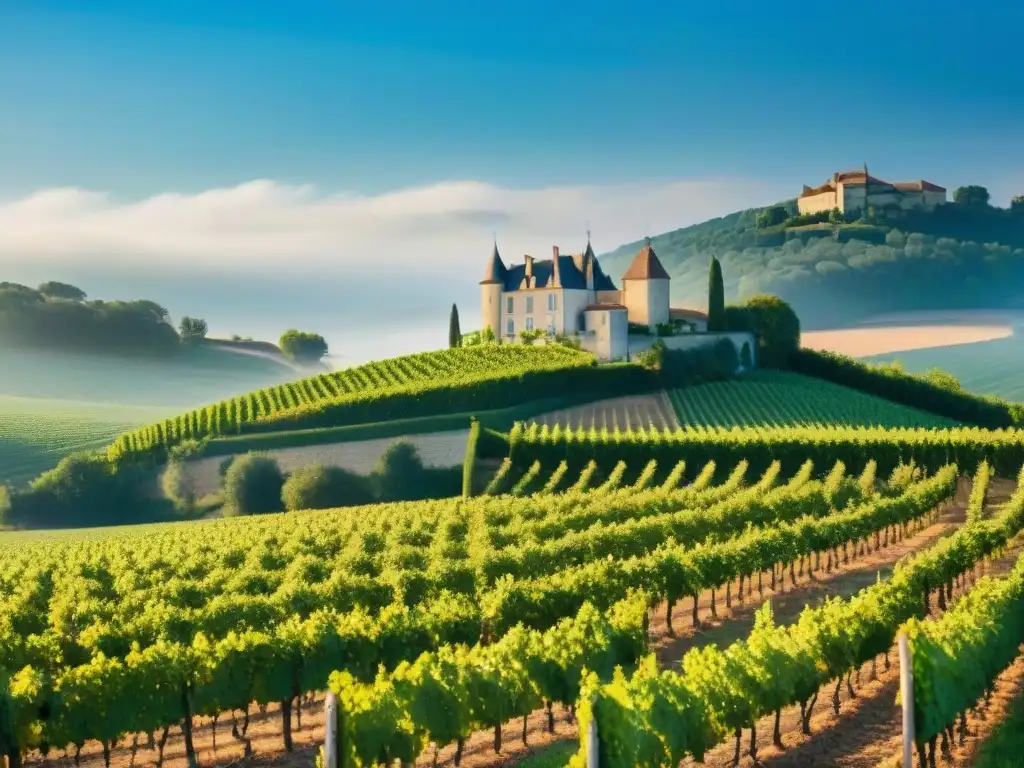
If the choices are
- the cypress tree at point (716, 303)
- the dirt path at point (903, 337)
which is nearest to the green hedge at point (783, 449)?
the cypress tree at point (716, 303)

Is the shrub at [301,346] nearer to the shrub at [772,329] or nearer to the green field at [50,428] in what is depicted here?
the green field at [50,428]

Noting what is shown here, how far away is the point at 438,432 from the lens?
50.3 meters

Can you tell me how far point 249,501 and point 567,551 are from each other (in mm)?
27133

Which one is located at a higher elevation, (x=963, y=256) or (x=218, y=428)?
(x=963, y=256)

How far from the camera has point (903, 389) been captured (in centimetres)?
7044

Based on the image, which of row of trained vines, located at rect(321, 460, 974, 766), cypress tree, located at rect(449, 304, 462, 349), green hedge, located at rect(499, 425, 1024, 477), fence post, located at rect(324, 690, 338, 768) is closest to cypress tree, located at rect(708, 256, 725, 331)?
cypress tree, located at rect(449, 304, 462, 349)

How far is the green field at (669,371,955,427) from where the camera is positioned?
5619cm

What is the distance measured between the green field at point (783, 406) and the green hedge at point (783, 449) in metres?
9.70

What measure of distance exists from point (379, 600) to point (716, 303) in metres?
55.5

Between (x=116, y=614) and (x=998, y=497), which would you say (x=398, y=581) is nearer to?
(x=116, y=614)

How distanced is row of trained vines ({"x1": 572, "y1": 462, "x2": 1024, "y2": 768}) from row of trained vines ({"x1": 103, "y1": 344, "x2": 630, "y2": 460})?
3864cm

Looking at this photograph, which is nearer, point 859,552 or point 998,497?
point 859,552

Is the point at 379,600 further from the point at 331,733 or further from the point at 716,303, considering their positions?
the point at 716,303

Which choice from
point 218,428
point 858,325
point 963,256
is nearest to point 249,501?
point 218,428
